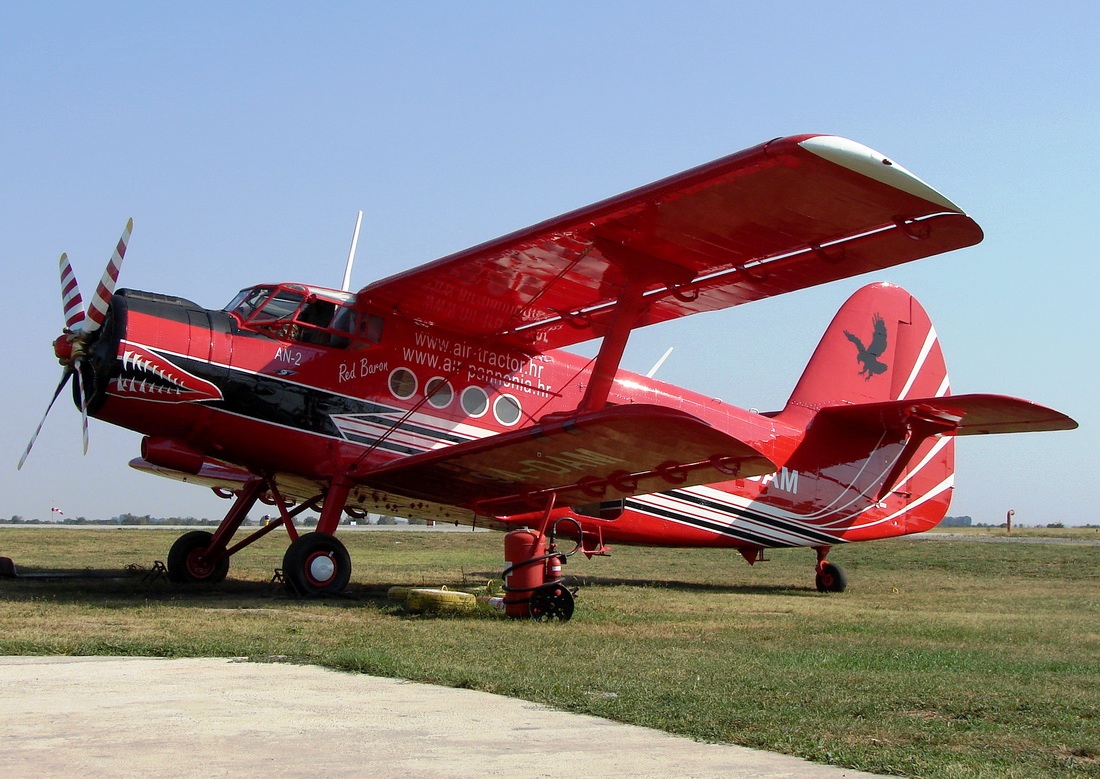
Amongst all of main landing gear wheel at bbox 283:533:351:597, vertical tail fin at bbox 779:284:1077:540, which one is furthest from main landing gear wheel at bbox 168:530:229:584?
vertical tail fin at bbox 779:284:1077:540

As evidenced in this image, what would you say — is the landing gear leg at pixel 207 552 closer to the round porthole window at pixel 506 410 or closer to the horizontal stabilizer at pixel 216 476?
the horizontal stabilizer at pixel 216 476

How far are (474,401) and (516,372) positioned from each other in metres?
0.71

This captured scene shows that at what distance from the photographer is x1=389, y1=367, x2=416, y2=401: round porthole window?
483 inches

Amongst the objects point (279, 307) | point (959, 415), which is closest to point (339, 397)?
point (279, 307)

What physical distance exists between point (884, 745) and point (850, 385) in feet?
42.2

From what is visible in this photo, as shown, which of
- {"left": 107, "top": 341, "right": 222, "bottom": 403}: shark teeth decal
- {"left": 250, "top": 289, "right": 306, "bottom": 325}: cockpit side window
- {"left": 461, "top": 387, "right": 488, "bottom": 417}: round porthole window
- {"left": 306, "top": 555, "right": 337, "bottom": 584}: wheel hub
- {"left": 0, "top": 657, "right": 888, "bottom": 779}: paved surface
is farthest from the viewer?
{"left": 461, "top": 387, "right": 488, "bottom": 417}: round porthole window

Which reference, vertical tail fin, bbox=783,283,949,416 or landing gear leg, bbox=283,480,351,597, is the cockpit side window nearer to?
landing gear leg, bbox=283,480,351,597

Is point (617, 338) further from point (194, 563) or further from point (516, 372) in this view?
point (194, 563)

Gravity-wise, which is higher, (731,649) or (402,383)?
(402,383)

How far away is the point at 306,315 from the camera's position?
39.1ft

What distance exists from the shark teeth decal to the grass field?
202 cm

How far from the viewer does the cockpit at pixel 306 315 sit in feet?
38.4

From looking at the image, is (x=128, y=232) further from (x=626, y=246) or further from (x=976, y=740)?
(x=976, y=740)

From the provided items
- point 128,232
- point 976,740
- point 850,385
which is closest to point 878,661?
point 976,740
